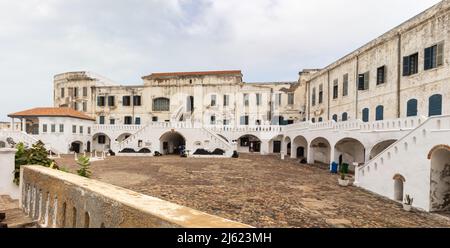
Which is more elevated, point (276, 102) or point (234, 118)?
point (276, 102)

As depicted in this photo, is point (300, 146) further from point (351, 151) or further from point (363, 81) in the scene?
point (363, 81)

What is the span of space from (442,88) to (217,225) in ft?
55.7

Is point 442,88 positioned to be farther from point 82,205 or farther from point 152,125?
point 152,125

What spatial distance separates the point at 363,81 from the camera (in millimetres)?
20031

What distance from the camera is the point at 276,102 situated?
110 ft

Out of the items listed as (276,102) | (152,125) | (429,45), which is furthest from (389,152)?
(152,125)

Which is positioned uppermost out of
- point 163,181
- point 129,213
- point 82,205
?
point 129,213

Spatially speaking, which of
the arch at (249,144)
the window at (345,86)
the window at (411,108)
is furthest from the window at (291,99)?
the window at (411,108)

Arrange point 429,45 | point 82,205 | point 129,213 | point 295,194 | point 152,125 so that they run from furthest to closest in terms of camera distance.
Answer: point 152,125 < point 429,45 < point 295,194 < point 82,205 < point 129,213

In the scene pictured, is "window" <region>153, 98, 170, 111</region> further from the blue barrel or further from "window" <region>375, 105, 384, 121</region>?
"window" <region>375, 105, 384, 121</region>

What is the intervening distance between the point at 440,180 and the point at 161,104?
109 ft

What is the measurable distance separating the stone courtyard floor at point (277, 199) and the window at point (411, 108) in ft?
22.7

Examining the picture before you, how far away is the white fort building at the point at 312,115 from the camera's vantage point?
11.4 metres
